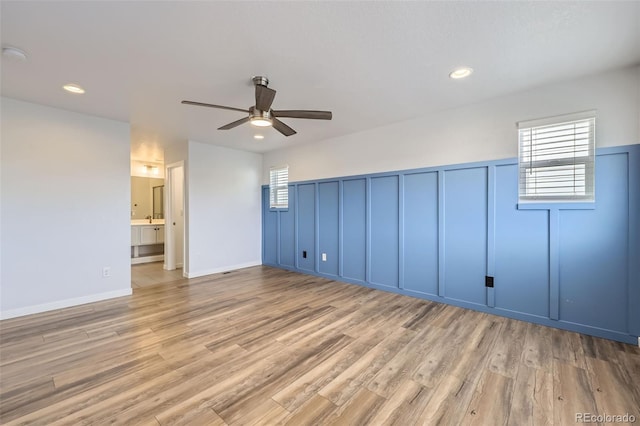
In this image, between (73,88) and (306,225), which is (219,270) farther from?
(73,88)

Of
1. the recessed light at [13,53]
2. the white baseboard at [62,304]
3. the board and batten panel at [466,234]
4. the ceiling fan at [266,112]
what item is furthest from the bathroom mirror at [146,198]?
the board and batten panel at [466,234]

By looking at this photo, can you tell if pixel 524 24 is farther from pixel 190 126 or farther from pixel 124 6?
pixel 190 126

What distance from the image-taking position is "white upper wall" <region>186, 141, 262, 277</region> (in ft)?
16.3

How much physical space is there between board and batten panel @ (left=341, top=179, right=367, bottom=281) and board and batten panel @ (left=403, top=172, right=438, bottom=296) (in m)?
0.74

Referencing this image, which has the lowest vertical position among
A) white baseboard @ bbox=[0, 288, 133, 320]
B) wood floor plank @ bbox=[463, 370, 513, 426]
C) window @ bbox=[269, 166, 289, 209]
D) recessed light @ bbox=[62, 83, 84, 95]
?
wood floor plank @ bbox=[463, 370, 513, 426]

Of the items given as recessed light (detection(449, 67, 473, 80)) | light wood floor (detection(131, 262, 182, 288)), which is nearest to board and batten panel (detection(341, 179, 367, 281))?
recessed light (detection(449, 67, 473, 80))

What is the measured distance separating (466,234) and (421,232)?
56cm

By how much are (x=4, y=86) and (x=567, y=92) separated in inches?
228

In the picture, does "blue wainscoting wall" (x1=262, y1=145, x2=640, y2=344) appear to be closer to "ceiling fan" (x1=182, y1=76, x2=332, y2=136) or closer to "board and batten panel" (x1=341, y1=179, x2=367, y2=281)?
"board and batten panel" (x1=341, y1=179, x2=367, y2=281)

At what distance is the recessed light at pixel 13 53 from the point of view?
2.09 meters

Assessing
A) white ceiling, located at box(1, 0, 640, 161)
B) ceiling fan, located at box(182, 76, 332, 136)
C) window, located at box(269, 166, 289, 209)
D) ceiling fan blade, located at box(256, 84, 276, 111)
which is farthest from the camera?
window, located at box(269, 166, 289, 209)

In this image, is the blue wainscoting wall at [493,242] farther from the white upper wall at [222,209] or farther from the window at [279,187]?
the white upper wall at [222,209]

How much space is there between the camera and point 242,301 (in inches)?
142

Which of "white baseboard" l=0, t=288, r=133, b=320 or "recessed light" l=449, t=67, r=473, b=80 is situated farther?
"white baseboard" l=0, t=288, r=133, b=320
